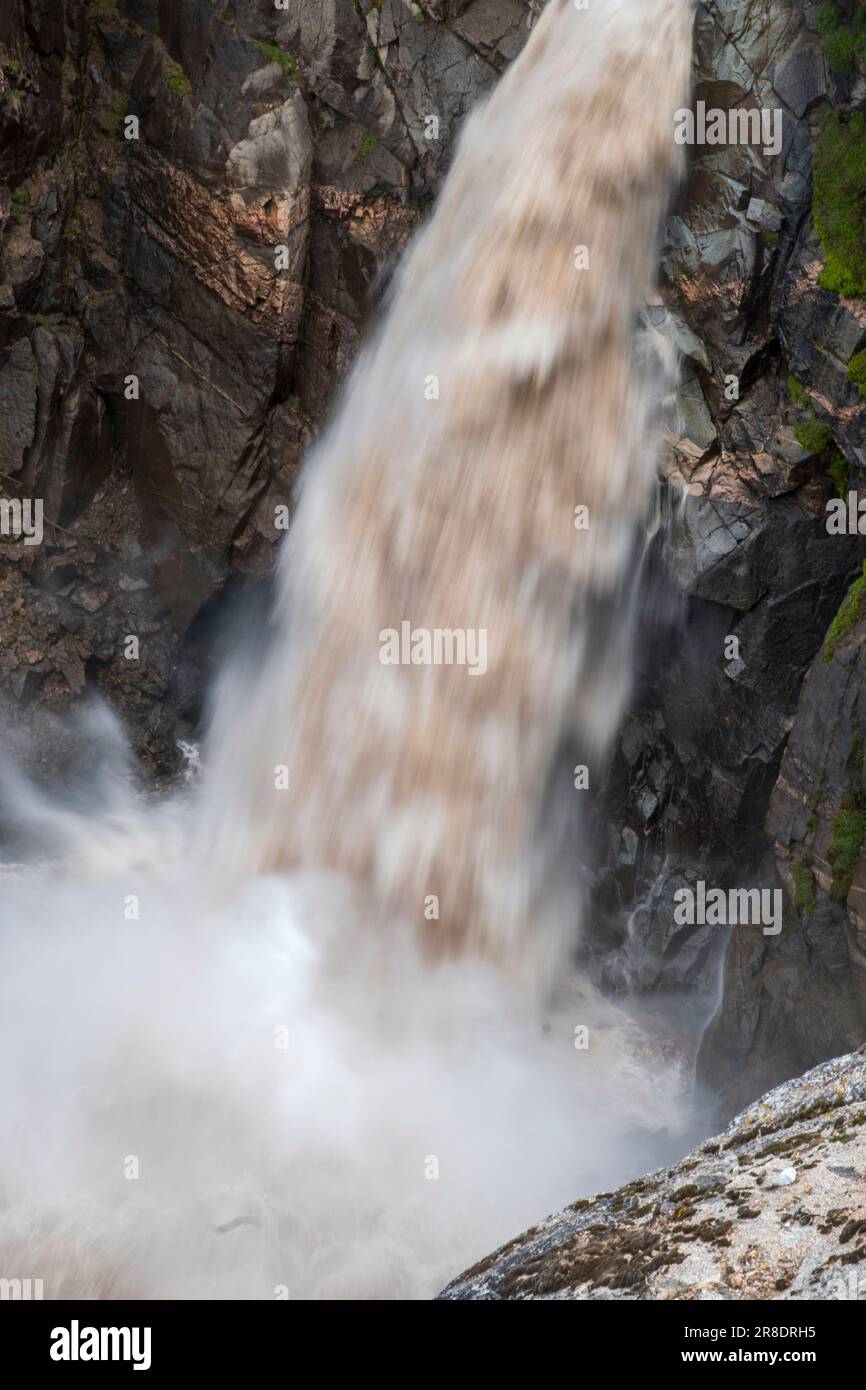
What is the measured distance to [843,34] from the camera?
10320 millimetres

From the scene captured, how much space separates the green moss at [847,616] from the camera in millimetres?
10719

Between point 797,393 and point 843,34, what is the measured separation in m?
3.30

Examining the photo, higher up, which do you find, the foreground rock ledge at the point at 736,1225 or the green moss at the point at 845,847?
the green moss at the point at 845,847

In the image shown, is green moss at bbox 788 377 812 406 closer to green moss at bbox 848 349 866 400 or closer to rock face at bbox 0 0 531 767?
green moss at bbox 848 349 866 400

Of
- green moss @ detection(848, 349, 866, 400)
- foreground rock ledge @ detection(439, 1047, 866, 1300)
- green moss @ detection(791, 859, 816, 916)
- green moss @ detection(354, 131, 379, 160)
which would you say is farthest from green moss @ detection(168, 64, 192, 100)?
foreground rock ledge @ detection(439, 1047, 866, 1300)

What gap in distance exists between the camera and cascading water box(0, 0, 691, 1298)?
11.0 metres

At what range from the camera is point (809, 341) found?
36.4 ft

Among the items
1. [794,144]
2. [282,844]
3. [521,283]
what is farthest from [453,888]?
[794,144]

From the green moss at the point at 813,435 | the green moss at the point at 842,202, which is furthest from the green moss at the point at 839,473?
the green moss at the point at 842,202

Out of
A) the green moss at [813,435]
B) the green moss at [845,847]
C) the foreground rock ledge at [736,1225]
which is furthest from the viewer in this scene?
the green moss at [813,435]

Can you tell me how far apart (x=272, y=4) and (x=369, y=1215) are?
14795mm

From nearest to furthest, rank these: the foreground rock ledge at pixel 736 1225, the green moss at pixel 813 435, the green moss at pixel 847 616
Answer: the foreground rock ledge at pixel 736 1225, the green moss at pixel 847 616, the green moss at pixel 813 435

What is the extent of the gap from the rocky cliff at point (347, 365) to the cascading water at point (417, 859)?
77 cm

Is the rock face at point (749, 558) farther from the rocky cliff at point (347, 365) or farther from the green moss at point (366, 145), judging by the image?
the green moss at point (366, 145)
